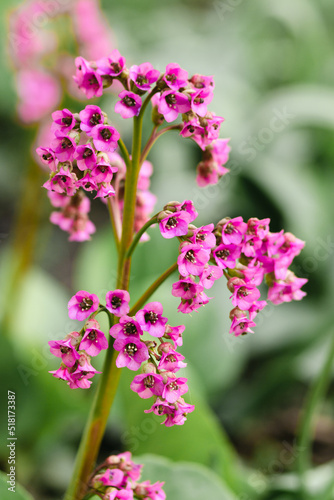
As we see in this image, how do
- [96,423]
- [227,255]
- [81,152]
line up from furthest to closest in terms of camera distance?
[96,423]
[227,255]
[81,152]

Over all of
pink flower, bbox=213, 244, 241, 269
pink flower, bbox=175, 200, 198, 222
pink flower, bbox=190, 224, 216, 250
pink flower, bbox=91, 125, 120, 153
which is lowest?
pink flower, bbox=213, 244, 241, 269

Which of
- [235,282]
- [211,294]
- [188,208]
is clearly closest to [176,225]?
[188,208]

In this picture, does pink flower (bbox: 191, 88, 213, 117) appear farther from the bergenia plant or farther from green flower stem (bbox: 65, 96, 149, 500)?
green flower stem (bbox: 65, 96, 149, 500)

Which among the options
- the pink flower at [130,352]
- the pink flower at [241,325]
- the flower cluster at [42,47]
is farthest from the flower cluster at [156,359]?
the flower cluster at [42,47]

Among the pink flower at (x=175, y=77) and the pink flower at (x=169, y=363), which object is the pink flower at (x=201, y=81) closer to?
the pink flower at (x=175, y=77)

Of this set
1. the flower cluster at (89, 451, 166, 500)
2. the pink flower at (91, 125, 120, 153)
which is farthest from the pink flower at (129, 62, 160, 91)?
the flower cluster at (89, 451, 166, 500)

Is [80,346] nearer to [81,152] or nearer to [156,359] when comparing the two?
[156,359]
